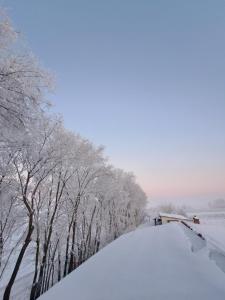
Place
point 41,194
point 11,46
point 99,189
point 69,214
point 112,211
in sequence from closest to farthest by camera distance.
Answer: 1. point 11,46
2. point 41,194
3. point 69,214
4. point 99,189
5. point 112,211

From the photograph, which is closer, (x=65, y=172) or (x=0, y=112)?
(x=0, y=112)

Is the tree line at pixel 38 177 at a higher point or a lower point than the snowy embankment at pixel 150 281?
higher

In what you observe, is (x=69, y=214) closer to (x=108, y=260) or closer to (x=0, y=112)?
(x=108, y=260)

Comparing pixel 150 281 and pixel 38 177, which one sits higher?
pixel 38 177

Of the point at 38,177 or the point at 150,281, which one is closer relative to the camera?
the point at 150,281

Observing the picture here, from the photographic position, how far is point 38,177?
43.7ft

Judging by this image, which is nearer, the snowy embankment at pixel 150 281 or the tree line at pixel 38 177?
the snowy embankment at pixel 150 281

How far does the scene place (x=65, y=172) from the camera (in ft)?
56.8

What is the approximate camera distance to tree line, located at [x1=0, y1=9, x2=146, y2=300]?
5754 mm

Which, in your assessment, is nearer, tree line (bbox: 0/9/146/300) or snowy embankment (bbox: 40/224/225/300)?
snowy embankment (bbox: 40/224/225/300)

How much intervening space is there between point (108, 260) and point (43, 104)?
188 inches

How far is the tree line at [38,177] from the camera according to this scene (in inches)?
227

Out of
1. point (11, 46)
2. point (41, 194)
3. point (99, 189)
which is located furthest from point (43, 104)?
point (99, 189)

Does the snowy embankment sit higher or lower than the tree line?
lower
